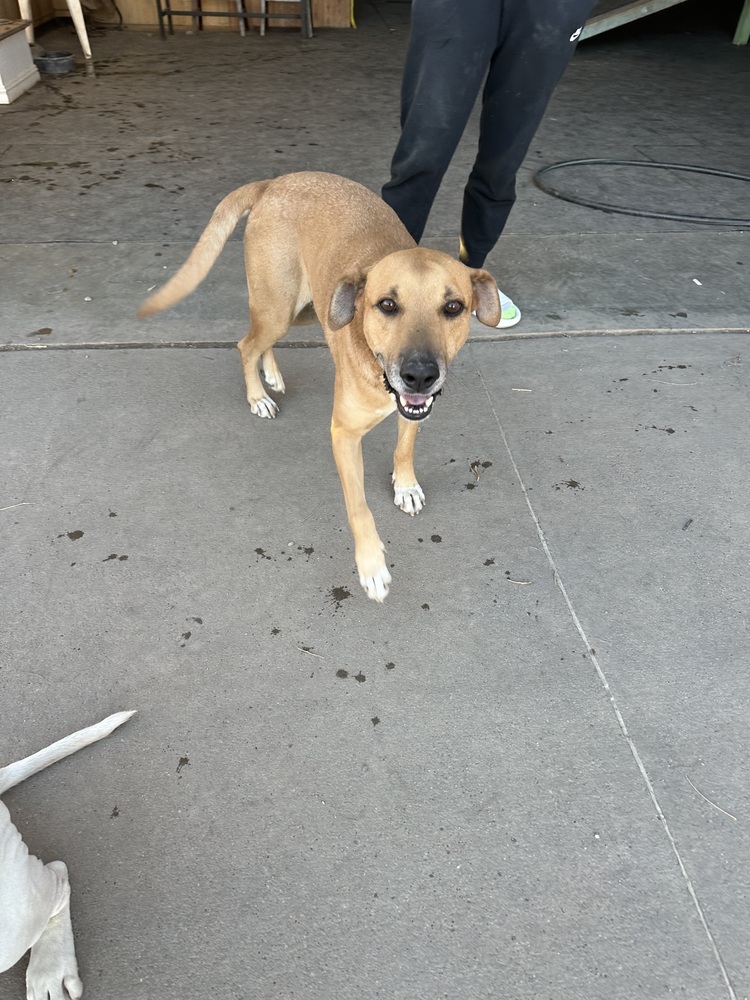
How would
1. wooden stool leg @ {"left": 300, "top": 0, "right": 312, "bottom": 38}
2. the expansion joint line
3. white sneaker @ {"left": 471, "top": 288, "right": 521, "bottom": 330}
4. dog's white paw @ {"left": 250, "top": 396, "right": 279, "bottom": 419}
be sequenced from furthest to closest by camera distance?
1. wooden stool leg @ {"left": 300, "top": 0, "right": 312, "bottom": 38}
2. white sneaker @ {"left": 471, "top": 288, "right": 521, "bottom": 330}
3. dog's white paw @ {"left": 250, "top": 396, "right": 279, "bottom": 419}
4. the expansion joint line

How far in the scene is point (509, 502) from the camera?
2.60 m

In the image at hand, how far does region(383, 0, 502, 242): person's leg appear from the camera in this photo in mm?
2510

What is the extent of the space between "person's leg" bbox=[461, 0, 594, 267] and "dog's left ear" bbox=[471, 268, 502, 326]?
1072mm

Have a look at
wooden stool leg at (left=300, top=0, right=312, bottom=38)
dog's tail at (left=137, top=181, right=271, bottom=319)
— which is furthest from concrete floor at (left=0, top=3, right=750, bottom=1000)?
wooden stool leg at (left=300, top=0, right=312, bottom=38)

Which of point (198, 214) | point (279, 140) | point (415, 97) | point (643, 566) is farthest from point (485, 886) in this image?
point (279, 140)

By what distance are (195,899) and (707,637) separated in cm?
167

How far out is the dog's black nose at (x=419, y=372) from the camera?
73.4 inches

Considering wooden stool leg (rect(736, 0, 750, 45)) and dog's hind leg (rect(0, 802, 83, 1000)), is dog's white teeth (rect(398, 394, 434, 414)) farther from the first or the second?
wooden stool leg (rect(736, 0, 750, 45))

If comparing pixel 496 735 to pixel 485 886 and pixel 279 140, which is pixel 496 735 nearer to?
pixel 485 886

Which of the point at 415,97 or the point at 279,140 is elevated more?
the point at 415,97

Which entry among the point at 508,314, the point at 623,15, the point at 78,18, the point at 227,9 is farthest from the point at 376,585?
the point at 227,9

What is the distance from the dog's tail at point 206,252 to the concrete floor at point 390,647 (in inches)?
22.5

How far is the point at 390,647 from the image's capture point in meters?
2.08

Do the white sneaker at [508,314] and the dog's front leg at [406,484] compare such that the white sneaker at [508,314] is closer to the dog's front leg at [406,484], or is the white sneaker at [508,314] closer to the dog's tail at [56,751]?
the dog's front leg at [406,484]
